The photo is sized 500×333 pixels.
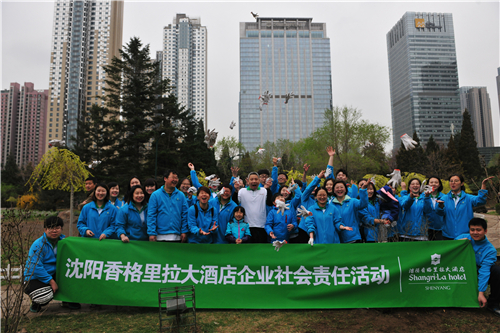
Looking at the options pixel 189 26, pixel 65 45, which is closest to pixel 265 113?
pixel 189 26

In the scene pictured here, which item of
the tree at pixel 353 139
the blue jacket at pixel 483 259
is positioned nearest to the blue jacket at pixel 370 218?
the blue jacket at pixel 483 259

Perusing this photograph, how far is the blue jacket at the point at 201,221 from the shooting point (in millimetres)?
5066

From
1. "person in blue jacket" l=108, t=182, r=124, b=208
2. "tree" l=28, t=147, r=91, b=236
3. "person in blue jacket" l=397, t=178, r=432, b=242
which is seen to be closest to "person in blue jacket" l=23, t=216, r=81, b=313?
"person in blue jacket" l=108, t=182, r=124, b=208

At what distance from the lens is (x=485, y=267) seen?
4406 mm

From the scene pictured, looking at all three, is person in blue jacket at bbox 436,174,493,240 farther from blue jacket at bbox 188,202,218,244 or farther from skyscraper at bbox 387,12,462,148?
skyscraper at bbox 387,12,462,148

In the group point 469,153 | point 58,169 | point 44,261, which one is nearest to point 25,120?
point 58,169

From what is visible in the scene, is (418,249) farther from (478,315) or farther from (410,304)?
(478,315)

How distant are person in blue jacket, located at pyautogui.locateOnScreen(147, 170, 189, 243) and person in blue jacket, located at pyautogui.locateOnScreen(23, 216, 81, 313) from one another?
146 centimetres

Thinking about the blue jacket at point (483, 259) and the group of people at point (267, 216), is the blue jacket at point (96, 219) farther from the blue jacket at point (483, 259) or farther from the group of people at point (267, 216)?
the blue jacket at point (483, 259)

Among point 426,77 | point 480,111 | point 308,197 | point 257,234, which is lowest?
point 257,234

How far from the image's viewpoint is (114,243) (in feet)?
15.8

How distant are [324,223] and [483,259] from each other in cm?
229

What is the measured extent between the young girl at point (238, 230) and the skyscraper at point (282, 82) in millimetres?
103753

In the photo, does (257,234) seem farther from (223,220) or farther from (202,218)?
(202,218)
